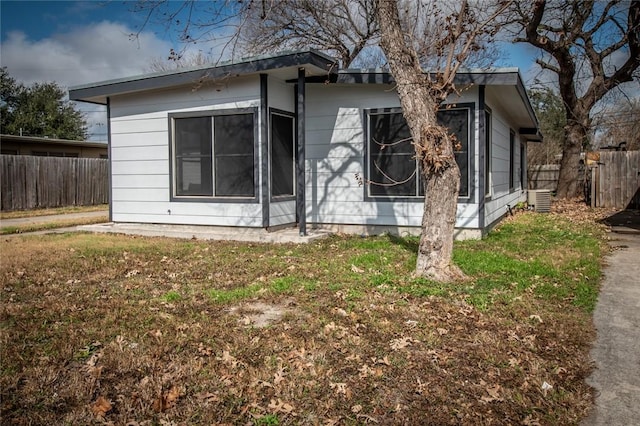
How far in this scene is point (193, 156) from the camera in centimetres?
1012

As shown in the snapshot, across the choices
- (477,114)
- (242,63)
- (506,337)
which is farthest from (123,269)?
(477,114)

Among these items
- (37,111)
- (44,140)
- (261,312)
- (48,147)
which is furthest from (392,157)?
(37,111)

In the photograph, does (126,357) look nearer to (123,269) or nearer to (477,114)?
(123,269)

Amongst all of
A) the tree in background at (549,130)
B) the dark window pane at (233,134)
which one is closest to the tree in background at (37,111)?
the dark window pane at (233,134)

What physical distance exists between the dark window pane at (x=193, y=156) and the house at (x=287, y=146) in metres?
0.02

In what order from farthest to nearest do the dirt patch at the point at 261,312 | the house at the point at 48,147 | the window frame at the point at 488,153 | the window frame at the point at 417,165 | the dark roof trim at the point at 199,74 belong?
the house at the point at 48,147 < the window frame at the point at 488,153 < the window frame at the point at 417,165 < the dark roof trim at the point at 199,74 < the dirt patch at the point at 261,312

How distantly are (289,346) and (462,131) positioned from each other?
6.37 metres

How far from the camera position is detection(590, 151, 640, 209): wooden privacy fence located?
627 inches

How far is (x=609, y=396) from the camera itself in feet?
10.2

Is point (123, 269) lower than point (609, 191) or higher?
lower

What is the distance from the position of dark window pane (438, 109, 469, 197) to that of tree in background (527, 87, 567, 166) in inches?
803

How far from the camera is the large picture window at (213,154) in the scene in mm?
9547

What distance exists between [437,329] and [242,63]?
6.45 metres

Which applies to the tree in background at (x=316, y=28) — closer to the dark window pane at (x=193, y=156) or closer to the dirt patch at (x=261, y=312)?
the dark window pane at (x=193, y=156)
